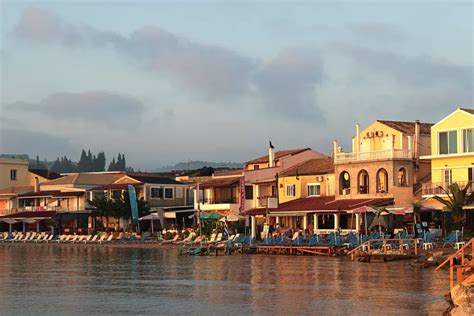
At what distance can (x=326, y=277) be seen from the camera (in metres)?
34.7

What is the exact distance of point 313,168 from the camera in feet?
218

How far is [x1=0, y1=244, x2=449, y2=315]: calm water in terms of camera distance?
26219 mm

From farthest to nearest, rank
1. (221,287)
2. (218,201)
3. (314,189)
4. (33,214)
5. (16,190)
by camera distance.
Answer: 1. (16,190)
2. (33,214)
3. (218,201)
4. (314,189)
5. (221,287)

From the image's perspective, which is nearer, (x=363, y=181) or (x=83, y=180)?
(x=363, y=181)

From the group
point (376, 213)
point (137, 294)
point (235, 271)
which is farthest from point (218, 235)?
point (137, 294)

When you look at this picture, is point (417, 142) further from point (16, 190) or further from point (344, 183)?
point (16, 190)

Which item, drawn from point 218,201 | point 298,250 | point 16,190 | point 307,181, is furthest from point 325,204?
point 16,190

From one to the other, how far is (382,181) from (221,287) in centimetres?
2804

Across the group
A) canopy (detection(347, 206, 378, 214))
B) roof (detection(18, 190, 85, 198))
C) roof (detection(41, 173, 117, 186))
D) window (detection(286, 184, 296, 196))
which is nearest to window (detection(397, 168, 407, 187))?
canopy (detection(347, 206, 378, 214))

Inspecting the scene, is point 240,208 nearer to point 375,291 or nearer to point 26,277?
point 26,277

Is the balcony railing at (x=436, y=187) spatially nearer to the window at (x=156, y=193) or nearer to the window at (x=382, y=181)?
the window at (x=382, y=181)

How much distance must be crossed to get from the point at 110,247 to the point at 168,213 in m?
7.19

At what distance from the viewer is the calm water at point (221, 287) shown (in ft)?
86.0

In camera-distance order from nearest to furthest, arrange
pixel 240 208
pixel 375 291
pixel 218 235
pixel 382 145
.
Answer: pixel 375 291, pixel 218 235, pixel 382 145, pixel 240 208
